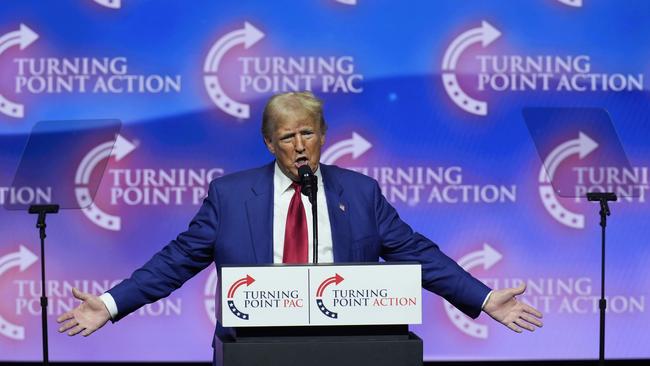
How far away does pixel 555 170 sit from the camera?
5.75 meters

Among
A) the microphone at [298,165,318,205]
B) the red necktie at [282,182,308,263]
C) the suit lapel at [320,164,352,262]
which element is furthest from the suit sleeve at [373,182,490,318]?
the microphone at [298,165,318,205]

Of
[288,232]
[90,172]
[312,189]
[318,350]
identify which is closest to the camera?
[318,350]

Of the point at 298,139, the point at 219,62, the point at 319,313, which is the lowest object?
the point at 319,313

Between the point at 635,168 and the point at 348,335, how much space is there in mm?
3499

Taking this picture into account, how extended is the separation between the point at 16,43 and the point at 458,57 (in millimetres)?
2286

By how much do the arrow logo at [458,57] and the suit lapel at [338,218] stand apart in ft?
7.87

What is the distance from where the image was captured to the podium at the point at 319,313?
8.93ft

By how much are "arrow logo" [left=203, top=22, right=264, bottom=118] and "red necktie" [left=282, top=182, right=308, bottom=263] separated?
7.98 ft

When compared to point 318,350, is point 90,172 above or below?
above

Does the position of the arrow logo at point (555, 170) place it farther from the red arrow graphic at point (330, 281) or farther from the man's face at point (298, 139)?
the red arrow graphic at point (330, 281)

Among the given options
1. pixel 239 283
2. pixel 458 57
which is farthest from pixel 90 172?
pixel 239 283

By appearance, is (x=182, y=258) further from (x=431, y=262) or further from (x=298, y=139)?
(x=431, y=262)

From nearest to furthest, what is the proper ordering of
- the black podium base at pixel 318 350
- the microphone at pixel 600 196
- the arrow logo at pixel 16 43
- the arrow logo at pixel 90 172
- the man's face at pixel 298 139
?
1. the black podium base at pixel 318 350
2. the man's face at pixel 298 139
3. the microphone at pixel 600 196
4. the arrow logo at pixel 90 172
5. the arrow logo at pixel 16 43

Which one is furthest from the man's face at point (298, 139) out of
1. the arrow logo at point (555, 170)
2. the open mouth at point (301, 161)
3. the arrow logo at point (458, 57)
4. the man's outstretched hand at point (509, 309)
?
the arrow logo at point (555, 170)
